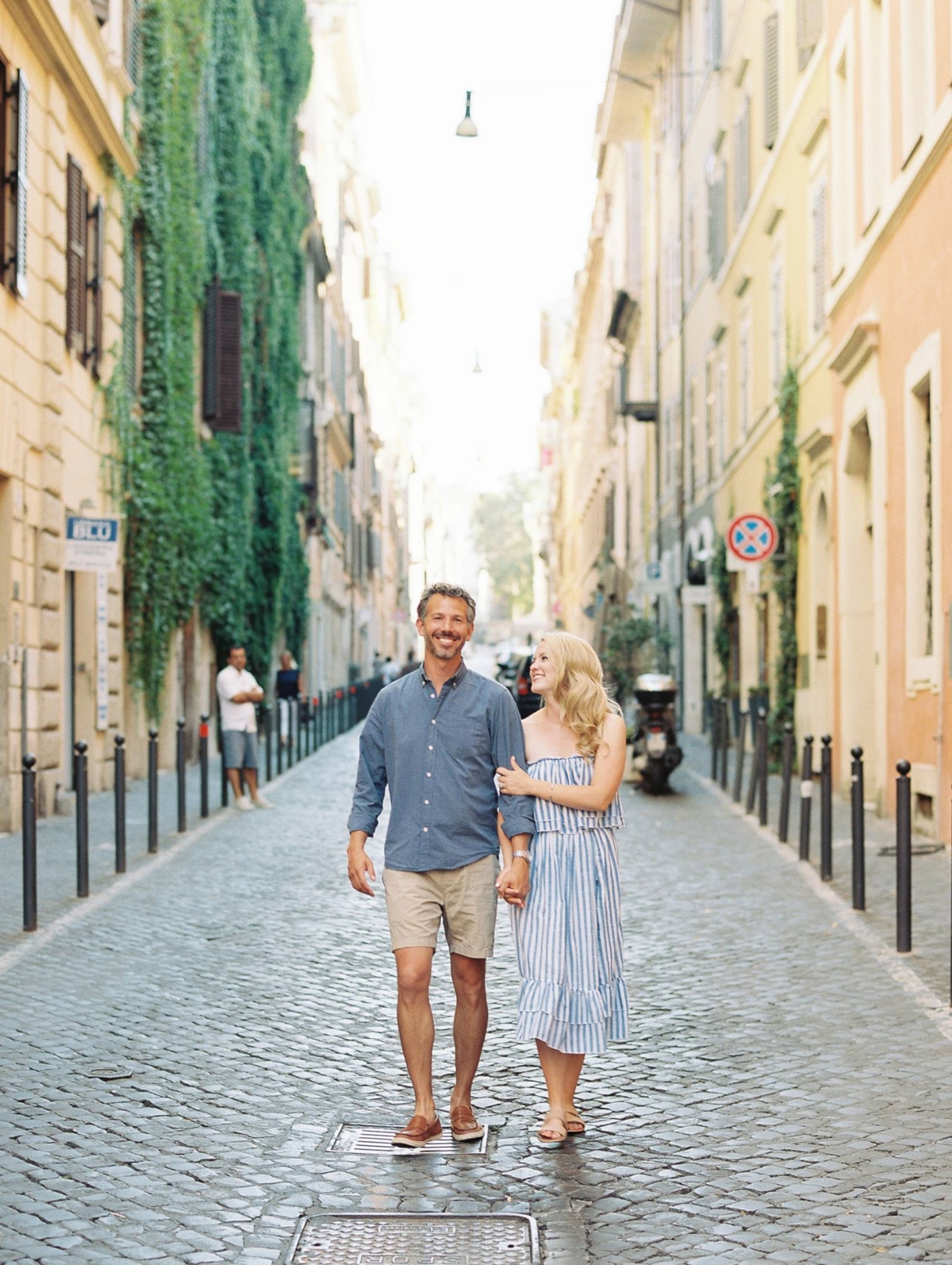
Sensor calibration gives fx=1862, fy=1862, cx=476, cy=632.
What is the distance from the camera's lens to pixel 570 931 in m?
5.68

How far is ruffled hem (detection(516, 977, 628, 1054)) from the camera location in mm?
5625

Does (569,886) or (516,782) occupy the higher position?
(516,782)

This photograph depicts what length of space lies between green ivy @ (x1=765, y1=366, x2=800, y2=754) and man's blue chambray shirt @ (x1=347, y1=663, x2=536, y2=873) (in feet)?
53.2

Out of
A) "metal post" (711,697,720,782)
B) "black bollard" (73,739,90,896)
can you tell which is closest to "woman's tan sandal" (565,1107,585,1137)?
"black bollard" (73,739,90,896)

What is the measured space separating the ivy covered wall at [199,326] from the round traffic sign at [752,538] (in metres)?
6.95

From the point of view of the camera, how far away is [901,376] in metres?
15.7

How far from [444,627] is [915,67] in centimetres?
1105

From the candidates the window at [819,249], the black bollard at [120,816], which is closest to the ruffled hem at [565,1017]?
the black bollard at [120,816]

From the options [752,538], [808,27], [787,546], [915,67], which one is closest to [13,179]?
[915,67]

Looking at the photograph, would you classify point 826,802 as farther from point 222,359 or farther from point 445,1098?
point 222,359

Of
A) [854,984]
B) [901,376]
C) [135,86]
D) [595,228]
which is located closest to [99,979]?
[854,984]

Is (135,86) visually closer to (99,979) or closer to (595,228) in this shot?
(99,979)

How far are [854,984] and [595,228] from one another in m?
52.1

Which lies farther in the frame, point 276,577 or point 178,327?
point 276,577
